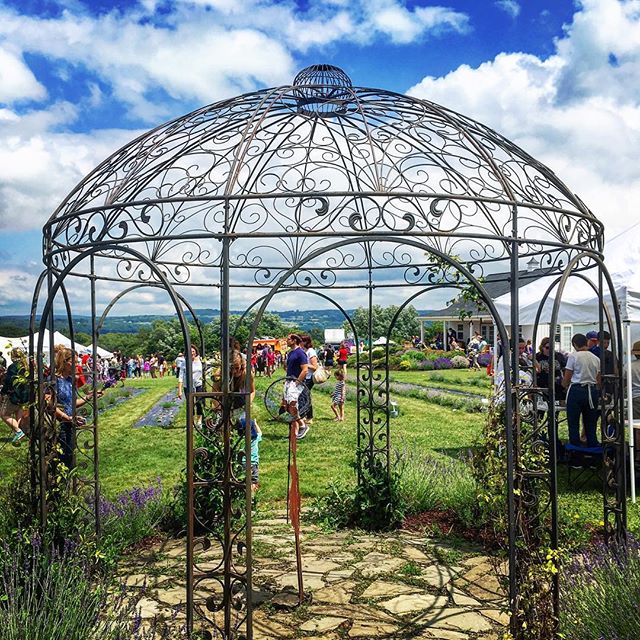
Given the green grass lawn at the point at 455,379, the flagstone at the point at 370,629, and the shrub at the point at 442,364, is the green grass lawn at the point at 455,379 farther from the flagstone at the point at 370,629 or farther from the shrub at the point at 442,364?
the flagstone at the point at 370,629

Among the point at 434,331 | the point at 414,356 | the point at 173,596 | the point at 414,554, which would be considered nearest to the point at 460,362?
the point at 414,356

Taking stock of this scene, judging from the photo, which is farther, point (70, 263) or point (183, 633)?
point (70, 263)

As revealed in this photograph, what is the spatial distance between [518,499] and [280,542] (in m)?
2.90

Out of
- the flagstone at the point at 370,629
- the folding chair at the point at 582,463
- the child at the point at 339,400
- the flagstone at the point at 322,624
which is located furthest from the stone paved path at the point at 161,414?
the flagstone at the point at 370,629

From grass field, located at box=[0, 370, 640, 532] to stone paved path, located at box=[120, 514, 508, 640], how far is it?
3.53 ft

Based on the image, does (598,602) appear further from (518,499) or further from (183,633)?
(183,633)

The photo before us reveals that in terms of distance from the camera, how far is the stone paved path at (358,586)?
4745mm

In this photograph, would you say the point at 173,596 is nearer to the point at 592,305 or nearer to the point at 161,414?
the point at 592,305

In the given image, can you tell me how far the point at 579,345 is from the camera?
912cm

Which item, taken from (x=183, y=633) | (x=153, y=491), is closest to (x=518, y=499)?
(x=183, y=633)

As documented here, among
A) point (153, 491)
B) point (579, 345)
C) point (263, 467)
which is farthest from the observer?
point (263, 467)

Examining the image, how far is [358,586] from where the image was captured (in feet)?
18.0

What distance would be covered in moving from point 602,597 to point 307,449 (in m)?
8.91

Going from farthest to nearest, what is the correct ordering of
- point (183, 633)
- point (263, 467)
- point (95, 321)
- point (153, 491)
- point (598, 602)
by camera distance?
point (263, 467)
point (153, 491)
point (95, 321)
point (183, 633)
point (598, 602)
